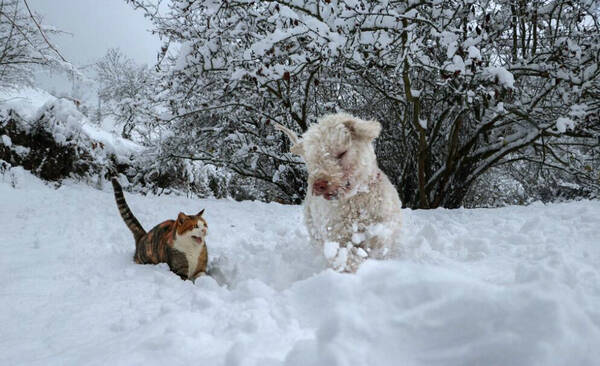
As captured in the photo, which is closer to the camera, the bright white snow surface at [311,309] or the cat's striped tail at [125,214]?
the bright white snow surface at [311,309]

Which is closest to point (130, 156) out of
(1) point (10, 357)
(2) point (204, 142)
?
(2) point (204, 142)

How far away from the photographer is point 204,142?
9.11 m

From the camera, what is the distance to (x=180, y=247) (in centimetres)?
293

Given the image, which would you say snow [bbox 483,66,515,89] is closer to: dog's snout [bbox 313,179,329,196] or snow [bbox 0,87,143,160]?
dog's snout [bbox 313,179,329,196]

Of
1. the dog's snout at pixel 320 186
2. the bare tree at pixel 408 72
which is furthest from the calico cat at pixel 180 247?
the bare tree at pixel 408 72

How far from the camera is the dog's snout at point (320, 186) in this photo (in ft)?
9.97

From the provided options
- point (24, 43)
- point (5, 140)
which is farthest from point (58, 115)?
point (24, 43)

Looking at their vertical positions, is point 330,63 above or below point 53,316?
above

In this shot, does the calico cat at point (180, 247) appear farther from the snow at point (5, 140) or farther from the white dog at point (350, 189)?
the snow at point (5, 140)

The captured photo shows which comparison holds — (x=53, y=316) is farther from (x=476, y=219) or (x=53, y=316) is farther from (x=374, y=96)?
(x=374, y=96)

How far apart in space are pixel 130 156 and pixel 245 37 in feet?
21.3

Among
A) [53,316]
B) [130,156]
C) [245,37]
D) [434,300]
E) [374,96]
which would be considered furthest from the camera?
[130,156]

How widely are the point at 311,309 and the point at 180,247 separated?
1704 millimetres

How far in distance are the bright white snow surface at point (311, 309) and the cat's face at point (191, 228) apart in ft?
1.24
